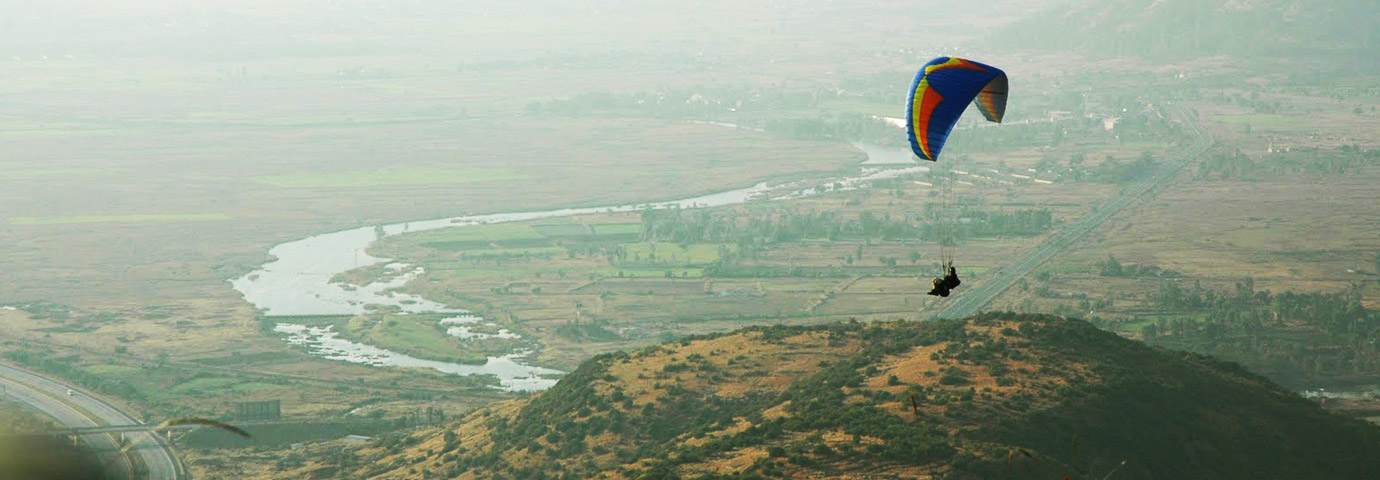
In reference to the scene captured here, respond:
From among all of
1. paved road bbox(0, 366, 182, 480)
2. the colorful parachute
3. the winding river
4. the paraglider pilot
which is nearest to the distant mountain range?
the paraglider pilot

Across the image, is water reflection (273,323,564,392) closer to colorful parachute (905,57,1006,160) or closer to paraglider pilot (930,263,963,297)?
colorful parachute (905,57,1006,160)

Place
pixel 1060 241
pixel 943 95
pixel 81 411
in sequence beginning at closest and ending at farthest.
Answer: pixel 943 95 < pixel 81 411 < pixel 1060 241

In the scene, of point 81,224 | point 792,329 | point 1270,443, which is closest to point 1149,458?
point 1270,443

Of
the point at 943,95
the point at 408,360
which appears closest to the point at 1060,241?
the point at 408,360

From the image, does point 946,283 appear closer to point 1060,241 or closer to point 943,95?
point 943,95

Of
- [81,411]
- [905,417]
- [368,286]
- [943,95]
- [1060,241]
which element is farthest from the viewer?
[1060,241]

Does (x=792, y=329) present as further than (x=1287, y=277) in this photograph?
No

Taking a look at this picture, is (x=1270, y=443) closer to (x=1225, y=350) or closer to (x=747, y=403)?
(x=747, y=403)

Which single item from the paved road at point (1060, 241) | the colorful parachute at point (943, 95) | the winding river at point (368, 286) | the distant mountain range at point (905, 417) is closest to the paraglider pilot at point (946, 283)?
the colorful parachute at point (943, 95)
